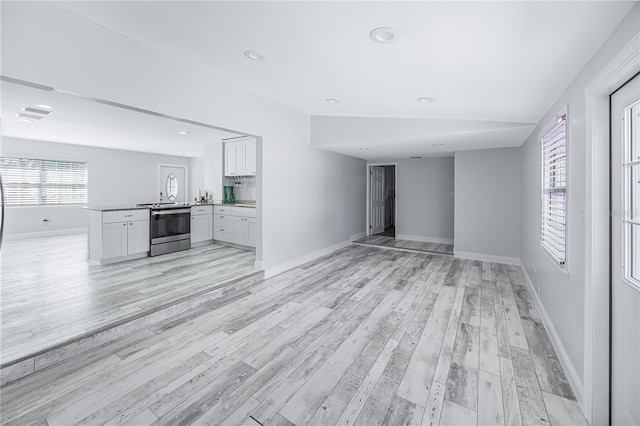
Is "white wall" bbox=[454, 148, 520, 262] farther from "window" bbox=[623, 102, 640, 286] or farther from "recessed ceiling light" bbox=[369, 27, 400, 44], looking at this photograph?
"recessed ceiling light" bbox=[369, 27, 400, 44]

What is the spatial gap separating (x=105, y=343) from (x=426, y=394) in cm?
263

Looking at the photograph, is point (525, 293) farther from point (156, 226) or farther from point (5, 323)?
point (156, 226)

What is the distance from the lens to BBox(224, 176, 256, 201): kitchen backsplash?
663 cm

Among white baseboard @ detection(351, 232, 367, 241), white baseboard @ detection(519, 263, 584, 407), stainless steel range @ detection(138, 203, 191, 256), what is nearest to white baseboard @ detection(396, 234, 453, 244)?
white baseboard @ detection(351, 232, 367, 241)

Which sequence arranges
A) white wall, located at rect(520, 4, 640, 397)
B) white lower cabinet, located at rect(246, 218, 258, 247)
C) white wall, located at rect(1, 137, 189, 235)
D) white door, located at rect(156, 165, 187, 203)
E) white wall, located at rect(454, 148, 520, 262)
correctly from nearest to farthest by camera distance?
white wall, located at rect(520, 4, 640, 397) → white wall, located at rect(454, 148, 520, 262) → white lower cabinet, located at rect(246, 218, 258, 247) → white wall, located at rect(1, 137, 189, 235) → white door, located at rect(156, 165, 187, 203)

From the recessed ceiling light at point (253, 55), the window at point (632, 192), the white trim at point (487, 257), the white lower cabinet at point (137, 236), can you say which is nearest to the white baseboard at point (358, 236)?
the white trim at point (487, 257)

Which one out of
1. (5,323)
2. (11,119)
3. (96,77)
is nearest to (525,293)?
(96,77)

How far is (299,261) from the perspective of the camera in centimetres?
490

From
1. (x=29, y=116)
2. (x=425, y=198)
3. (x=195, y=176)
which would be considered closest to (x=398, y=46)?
(x=425, y=198)

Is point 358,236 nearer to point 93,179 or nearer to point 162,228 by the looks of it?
point 162,228

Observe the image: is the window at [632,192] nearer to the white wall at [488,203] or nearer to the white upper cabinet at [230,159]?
the white wall at [488,203]

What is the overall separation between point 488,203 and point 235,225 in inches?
193

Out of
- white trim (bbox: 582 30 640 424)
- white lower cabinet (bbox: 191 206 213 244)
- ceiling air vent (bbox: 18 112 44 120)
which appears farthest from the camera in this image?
white lower cabinet (bbox: 191 206 213 244)

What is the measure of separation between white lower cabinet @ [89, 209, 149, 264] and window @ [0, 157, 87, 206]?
11.7 ft
